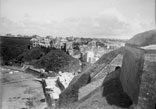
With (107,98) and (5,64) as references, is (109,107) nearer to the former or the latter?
(107,98)

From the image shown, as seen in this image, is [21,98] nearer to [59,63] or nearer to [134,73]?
[134,73]

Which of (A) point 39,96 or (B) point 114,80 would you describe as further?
(A) point 39,96

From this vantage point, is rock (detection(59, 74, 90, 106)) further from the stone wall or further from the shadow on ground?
the stone wall

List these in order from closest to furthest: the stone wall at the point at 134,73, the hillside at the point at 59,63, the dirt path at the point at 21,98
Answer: the stone wall at the point at 134,73
the dirt path at the point at 21,98
the hillside at the point at 59,63

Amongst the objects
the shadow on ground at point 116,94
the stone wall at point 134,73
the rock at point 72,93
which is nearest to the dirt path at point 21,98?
the rock at point 72,93

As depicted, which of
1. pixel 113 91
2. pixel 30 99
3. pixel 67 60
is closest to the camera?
pixel 113 91

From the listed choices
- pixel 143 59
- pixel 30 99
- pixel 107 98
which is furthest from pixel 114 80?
pixel 30 99

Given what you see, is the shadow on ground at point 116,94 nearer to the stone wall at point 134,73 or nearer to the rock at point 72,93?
the stone wall at point 134,73

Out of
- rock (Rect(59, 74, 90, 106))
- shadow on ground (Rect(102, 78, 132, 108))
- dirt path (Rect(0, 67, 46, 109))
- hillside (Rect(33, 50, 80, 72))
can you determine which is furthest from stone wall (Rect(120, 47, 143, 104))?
hillside (Rect(33, 50, 80, 72))
